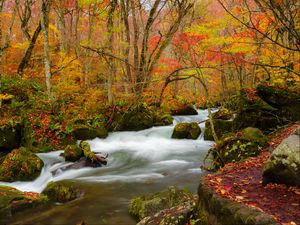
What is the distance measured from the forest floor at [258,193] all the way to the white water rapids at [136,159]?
4.62 m

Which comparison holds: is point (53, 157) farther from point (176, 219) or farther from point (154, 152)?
point (176, 219)

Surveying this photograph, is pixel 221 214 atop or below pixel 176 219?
atop

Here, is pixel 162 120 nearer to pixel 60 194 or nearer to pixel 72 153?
pixel 72 153

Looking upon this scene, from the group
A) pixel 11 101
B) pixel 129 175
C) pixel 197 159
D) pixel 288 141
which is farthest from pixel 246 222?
pixel 11 101

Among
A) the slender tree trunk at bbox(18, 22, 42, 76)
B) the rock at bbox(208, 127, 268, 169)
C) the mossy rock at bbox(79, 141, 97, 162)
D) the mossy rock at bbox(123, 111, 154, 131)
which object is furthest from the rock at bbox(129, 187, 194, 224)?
the slender tree trunk at bbox(18, 22, 42, 76)

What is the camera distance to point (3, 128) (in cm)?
1184

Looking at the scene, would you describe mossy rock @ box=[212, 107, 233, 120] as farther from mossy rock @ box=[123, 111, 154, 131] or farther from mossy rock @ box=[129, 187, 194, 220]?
mossy rock @ box=[129, 187, 194, 220]

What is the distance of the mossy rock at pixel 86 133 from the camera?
518 inches

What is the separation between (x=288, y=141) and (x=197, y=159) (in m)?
7.16

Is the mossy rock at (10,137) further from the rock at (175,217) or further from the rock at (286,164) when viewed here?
the rock at (286,164)

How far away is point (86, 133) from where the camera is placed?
13.3 m

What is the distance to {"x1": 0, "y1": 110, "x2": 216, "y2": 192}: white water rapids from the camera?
953cm

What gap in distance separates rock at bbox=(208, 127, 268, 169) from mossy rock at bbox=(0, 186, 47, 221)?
453cm

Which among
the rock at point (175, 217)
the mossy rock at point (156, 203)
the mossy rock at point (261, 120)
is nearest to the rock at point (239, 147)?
the mossy rock at point (156, 203)
